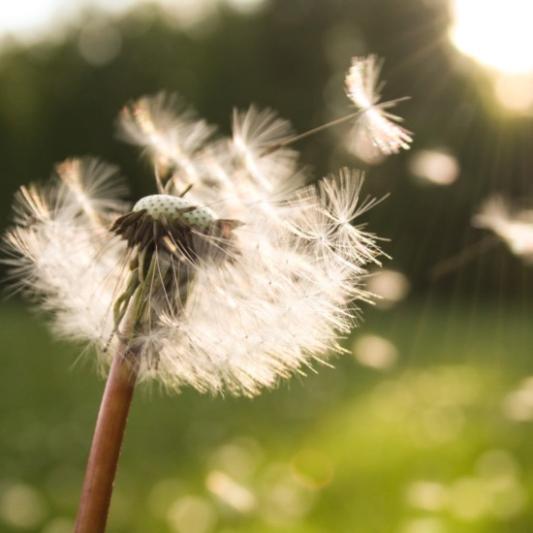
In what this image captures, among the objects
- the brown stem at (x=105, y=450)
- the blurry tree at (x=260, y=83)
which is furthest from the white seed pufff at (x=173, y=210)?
the blurry tree at (x=260, y=83)

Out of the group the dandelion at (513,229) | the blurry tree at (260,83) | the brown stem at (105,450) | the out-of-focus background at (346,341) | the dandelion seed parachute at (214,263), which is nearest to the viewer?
the brown stem at (105,450)

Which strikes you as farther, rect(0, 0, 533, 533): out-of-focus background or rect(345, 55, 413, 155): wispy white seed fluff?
rect(0, 0, 533, 533): out-of-focus background

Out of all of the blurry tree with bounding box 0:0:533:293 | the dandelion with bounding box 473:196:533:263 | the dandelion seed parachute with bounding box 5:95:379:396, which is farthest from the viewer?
the blurry tree with bounding box 0:0:533:293

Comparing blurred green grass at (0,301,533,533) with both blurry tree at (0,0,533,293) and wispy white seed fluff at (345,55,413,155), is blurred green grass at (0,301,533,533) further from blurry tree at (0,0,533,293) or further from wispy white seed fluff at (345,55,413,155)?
blurry tree at (0,0,533,293)

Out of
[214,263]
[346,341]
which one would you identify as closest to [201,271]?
[214,263]

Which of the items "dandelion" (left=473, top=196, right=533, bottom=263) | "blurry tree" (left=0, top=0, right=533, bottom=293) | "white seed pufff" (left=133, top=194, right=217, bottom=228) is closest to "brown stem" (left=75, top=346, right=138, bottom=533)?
"white seed pufff" (left=133, top=194, right=217, bottom=228)

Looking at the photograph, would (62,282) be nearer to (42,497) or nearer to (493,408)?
(42,497)

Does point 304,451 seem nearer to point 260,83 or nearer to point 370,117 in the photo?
point 370,117

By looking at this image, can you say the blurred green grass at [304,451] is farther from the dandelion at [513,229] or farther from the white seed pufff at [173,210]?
the dandelion at [513,229]

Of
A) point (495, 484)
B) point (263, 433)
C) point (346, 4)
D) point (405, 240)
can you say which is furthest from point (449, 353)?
point (346, 4)
